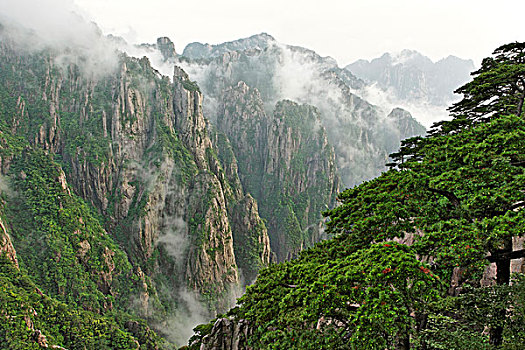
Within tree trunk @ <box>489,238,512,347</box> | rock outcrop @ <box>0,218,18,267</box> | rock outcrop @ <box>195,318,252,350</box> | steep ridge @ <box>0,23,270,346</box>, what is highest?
steep ridge @ <box>0,23,270,346</box>

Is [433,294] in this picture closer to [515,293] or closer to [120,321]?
[515,293]

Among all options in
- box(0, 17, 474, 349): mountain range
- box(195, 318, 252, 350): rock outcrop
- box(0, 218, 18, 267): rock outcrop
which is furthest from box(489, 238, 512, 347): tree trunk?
box(0, 218, 18, 267): rock outcrop

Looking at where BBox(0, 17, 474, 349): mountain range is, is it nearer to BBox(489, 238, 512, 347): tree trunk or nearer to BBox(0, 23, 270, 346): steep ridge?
BBox(0, 23, 270, 346): steep ridge

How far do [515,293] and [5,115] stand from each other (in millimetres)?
125290

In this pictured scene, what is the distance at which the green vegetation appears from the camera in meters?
8.12

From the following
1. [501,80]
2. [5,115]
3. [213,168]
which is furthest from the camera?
[213,168]

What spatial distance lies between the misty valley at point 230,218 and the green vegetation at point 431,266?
0.21 feet

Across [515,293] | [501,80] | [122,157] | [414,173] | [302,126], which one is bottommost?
[515,293]

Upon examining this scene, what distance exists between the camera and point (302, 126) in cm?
16650

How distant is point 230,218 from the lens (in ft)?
391

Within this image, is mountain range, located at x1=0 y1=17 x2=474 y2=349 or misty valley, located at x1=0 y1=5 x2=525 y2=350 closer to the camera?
misty valley, located at x1=0 y1=5 x2=525 y2=350

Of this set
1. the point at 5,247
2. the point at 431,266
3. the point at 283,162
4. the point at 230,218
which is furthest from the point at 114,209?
the point at 431,266

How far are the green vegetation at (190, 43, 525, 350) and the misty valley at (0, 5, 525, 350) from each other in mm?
63

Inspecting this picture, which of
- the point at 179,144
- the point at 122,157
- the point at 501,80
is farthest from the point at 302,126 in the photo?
the point at 501,80
